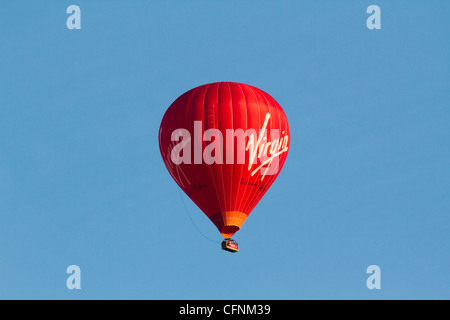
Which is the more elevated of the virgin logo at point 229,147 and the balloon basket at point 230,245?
the virgin logo at point 229,147

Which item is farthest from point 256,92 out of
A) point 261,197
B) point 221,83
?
point 261,197

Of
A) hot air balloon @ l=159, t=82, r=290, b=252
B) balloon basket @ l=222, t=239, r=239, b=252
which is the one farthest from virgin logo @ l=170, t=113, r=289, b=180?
balloon basket @ l=222, t=239, r=239, b=252

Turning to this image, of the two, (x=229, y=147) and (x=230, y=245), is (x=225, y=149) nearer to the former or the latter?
(x=229, y=147)

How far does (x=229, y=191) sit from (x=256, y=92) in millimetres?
5400

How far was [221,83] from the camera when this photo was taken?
57.3 meters

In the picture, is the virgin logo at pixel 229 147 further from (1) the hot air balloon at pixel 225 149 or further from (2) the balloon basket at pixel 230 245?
(2) the balloon basket at pixel 230 245

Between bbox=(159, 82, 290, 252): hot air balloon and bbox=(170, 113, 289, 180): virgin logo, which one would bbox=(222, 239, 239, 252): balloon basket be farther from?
bbox=(170, 113, 289, 180): virgin logo

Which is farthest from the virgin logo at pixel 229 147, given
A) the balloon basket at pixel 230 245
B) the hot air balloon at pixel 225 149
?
the balloon basket at pixel 230 245

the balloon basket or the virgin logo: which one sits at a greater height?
the virgin logo

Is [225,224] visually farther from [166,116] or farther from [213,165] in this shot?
[166,116]

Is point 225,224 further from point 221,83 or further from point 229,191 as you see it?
point 221,83

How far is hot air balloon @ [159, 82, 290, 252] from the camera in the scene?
55.3 meters

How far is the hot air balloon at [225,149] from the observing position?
181ft

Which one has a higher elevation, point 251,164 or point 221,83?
point 221,83
